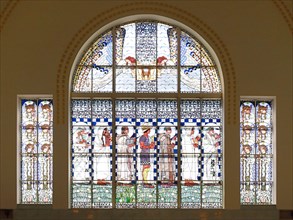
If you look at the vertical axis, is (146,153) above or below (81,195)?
above

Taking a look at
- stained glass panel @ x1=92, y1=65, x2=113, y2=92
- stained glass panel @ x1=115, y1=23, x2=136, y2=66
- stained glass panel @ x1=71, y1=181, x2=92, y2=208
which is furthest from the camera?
stained glass panel @ x1=115, y1=23, x2=136, y2=66

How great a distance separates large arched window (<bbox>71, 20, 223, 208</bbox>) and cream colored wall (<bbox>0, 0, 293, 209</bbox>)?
1.28 ft

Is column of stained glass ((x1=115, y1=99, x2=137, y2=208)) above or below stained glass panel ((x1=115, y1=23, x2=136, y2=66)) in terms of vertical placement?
below

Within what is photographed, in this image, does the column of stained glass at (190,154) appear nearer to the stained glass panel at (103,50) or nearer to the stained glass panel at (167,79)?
the stained glass panel at (167,79)

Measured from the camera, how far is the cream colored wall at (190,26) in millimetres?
12664

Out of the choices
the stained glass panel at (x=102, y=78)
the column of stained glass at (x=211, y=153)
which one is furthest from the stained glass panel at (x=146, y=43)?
the column of stained glass at (x=211, y=153)

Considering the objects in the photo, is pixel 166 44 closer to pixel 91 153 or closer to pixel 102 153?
pixel 102 153

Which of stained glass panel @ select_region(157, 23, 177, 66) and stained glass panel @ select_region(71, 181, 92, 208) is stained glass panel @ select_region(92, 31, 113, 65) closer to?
stained glass panel @ select_region(157, 23, 177, 66)

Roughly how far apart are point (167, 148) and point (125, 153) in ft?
2.73

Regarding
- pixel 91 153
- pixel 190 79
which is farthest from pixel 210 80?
pixel 91 153

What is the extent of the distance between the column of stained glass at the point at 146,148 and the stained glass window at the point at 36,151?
172 cm

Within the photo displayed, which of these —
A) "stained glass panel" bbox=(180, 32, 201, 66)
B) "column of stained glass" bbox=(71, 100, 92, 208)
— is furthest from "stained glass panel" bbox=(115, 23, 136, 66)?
"column of stained glass" bbox=(71, 100, 92, 208)

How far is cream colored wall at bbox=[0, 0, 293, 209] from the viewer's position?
12.7m

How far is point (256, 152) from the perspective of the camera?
1301 centimetres
